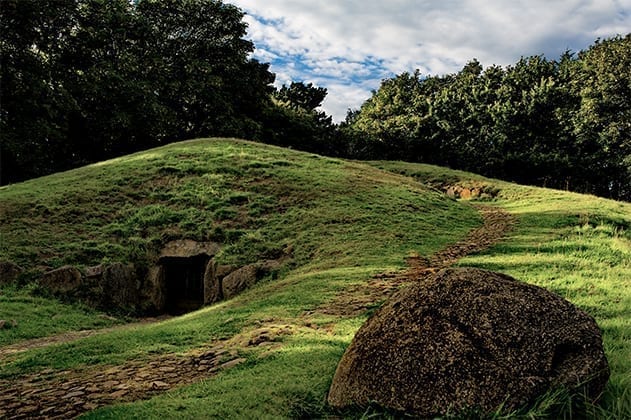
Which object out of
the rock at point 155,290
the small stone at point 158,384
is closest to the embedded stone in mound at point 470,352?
the small stone at point 158,384

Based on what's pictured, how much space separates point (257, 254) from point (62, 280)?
4.77 metres

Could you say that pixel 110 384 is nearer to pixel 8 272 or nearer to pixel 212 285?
pixel 212 285

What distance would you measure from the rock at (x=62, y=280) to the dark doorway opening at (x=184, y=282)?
224 cm

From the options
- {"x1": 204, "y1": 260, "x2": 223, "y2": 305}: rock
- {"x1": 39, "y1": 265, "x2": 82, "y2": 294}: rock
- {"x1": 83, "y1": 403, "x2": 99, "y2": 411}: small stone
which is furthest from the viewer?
{"x1": 204, "y1": 260, "x2": 223, "y2": 305}: rock

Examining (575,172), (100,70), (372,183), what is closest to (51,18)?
(100,70)

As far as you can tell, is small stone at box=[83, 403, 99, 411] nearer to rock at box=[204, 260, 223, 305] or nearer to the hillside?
the hillside

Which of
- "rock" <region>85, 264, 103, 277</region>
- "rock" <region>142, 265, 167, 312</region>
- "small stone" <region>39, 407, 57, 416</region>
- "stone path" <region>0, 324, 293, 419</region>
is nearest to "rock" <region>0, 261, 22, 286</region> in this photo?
"rock" <region>85, 264, 103, 277</region>

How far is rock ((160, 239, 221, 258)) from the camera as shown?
14.3 metres

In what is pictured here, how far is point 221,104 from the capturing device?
1422 inches

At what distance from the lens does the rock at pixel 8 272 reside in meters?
12.5

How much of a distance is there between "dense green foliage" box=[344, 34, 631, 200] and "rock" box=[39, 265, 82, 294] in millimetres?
29674

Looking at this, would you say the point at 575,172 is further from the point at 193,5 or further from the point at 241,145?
the point at 193,5

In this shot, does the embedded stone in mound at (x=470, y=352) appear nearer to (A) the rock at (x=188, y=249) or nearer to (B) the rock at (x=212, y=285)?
(B) the rock at (x=212, y=285)

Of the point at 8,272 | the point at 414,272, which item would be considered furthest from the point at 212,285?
the point at 414,272
